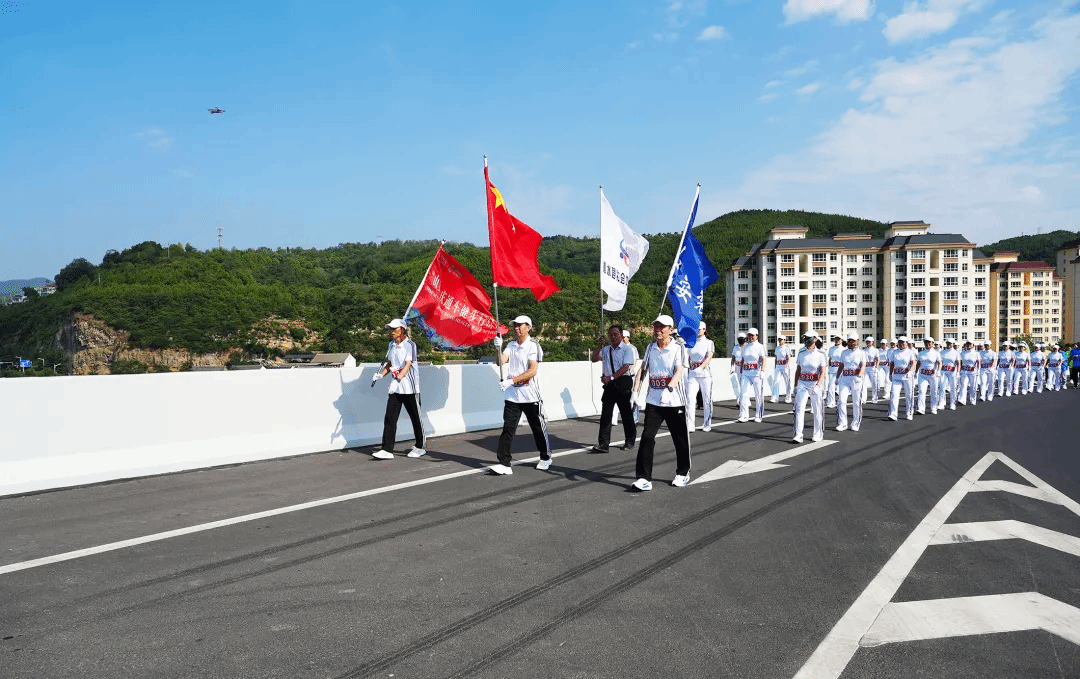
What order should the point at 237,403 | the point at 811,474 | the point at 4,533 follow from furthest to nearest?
1. the point at 237,403
2. the point at 811,474
3. the point at 4,533

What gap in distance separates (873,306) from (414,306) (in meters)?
143

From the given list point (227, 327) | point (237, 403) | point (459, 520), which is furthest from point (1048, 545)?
point (227, 327)

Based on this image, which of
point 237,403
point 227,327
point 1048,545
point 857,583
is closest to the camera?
point 857,583

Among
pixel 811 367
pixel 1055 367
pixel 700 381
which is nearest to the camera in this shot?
pixel 811 367

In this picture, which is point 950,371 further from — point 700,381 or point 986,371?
point 700,381

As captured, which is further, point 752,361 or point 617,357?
point 752,361

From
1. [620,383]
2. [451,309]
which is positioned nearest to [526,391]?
[451,309]

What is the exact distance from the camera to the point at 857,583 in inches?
194

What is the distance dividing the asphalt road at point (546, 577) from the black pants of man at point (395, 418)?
149 cm

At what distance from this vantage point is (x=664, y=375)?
338 inches

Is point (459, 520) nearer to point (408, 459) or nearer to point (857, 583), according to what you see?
point (857, 583)

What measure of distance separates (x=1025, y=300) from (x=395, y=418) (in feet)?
613

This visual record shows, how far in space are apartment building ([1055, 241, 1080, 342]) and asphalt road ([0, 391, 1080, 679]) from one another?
17868 cm

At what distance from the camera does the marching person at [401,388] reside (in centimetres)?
1061
